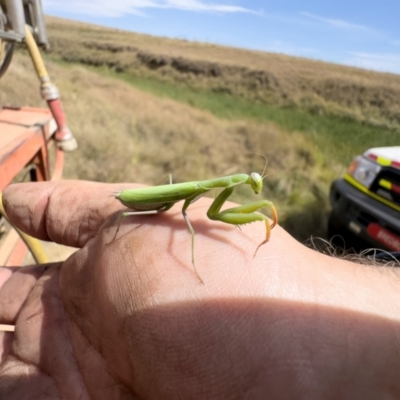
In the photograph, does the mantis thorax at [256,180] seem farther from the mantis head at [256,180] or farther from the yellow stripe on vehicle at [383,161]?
the yellow stripe on vehicle at [383,161]

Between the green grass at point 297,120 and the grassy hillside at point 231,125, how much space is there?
0.03 metres

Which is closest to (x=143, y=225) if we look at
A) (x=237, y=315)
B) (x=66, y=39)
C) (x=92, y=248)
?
(x=92, y=248)

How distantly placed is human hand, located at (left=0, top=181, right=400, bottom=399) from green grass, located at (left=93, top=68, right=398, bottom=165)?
26.4ft

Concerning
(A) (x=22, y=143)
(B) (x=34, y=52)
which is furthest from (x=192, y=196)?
(B) (x=34, y=52)

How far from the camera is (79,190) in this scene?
2410mm

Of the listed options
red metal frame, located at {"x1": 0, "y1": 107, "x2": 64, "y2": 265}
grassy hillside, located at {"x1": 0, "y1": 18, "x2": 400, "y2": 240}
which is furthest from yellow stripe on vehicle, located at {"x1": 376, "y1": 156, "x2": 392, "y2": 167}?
red metal frame, located at {"x1": 0, "y1": 107, "x2": 64, "y2": 265}

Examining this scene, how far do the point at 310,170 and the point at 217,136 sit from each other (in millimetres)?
2862

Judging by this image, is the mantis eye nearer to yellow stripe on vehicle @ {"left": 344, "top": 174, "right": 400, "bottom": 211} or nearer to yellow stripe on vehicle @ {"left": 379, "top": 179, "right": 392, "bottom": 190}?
yellow stripe on vehicle @ {"left": 344, "top": 174, "right": 400, "bottom": 211}

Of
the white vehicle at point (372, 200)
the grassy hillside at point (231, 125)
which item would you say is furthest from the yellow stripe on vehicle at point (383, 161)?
the grassy hillside at point (231, 125)

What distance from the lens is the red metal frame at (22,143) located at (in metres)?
3.05

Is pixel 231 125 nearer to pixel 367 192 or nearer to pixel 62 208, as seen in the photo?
pixel 367 192

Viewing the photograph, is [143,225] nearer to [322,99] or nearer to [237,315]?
[237,315]

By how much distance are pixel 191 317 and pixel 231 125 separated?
9.84 meters

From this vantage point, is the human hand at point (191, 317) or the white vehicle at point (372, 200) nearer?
the human hand at point (191, 317)
